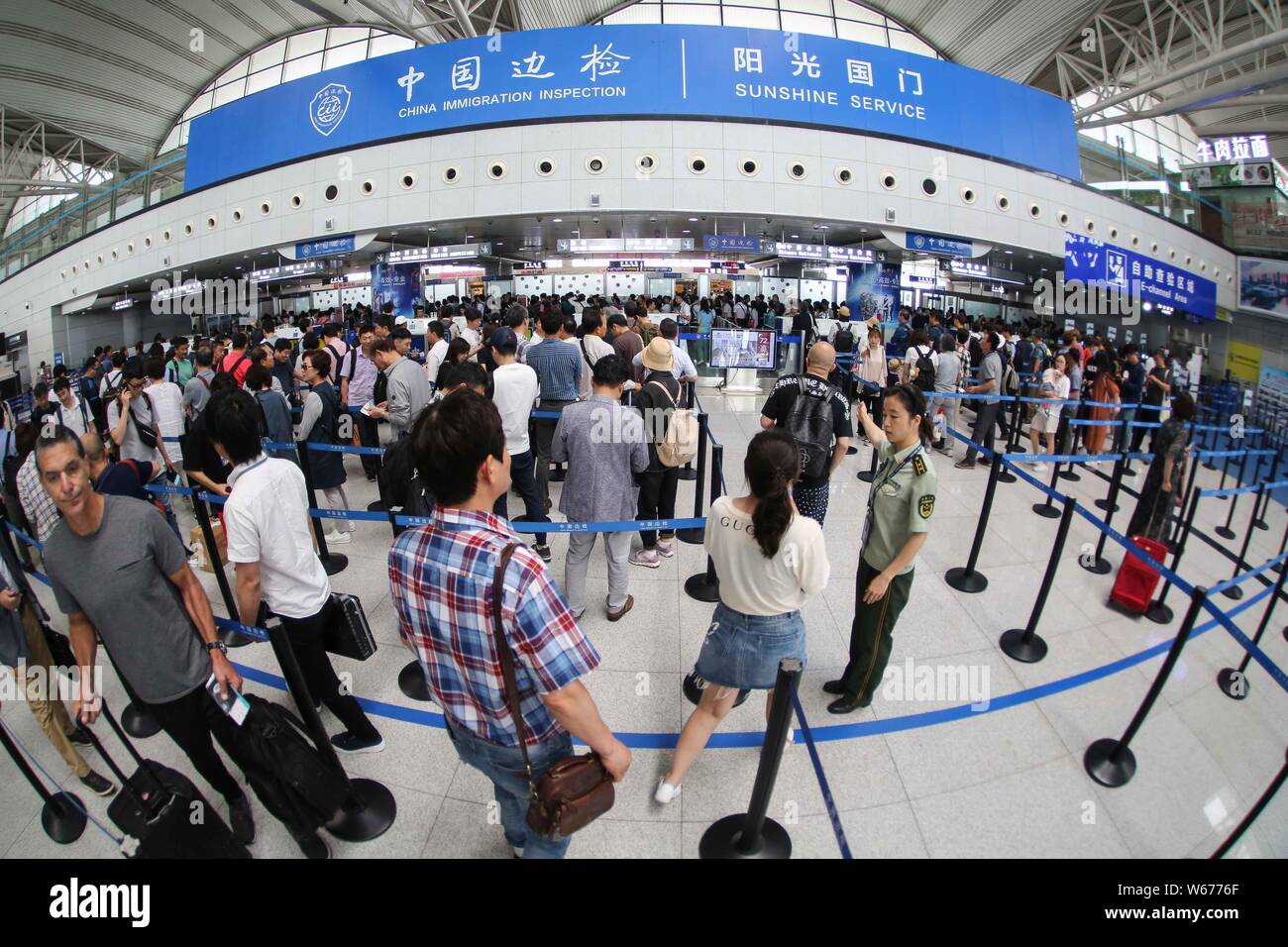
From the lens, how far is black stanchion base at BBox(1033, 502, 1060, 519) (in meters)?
5.97

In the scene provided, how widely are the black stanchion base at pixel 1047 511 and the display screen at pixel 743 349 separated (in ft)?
20.9

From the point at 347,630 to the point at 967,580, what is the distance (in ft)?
14.7

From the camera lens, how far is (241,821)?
2367 millimetres

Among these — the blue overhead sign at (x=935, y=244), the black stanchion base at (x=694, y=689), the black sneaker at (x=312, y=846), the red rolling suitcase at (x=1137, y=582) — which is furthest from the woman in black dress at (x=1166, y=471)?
the blue overhead sign at (x=935, y=244)

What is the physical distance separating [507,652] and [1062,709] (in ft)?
11.5

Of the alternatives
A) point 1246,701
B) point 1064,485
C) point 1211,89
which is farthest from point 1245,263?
point 1246,701

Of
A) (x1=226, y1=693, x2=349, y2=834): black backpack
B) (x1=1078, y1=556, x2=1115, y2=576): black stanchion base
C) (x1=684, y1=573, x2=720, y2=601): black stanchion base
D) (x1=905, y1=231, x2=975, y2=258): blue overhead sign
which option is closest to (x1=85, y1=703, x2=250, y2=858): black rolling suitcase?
(x1=226, y1=693, x2=349, y2=834): black backpack

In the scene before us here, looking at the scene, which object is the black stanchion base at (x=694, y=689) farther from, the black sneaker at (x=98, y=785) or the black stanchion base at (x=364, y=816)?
the black sneaker at (x=98, y=785)

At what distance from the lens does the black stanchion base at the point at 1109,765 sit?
2732mm

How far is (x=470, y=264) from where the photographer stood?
19.9 meters

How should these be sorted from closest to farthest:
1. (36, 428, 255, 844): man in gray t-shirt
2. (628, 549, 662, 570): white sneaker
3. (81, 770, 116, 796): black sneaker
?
1. (36, 428, 255, 844): man in gray t-shirt
2. (81, 770, 116, 796): black sneaker
3. (628, 549, 662, 570): white sneaker

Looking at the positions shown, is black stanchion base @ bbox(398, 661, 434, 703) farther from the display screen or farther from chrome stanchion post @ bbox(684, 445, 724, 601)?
the display screen

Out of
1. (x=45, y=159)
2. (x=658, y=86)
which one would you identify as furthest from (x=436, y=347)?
(x=45, y=159)

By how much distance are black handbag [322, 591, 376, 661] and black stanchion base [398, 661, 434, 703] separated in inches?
27.7
